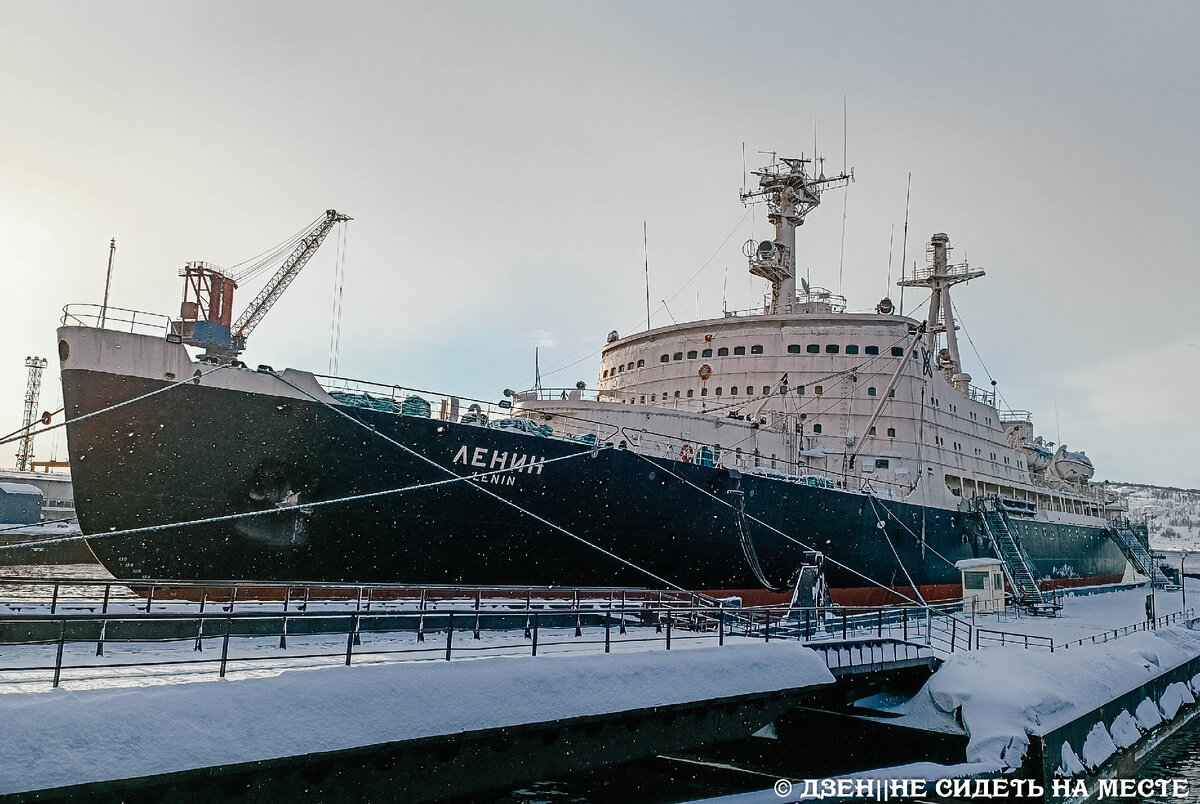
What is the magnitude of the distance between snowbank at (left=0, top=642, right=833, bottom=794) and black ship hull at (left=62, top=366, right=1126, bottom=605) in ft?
17.6

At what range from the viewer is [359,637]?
11.4 meters

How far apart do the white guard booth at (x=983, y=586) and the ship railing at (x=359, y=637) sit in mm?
6411

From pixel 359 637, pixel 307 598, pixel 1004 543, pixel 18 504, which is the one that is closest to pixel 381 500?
pixel 307 598

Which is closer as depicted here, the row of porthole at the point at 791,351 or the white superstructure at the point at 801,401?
the white superstructure at the point at 801,401

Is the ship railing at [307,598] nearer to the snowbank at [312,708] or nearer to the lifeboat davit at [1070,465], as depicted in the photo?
the snowbank at [312,708]

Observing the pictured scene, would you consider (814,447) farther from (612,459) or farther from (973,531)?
(612,459)

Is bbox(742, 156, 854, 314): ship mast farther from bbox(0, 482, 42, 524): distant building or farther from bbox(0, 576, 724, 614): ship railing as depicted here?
bbox(0, 482, 42, 524): distant building

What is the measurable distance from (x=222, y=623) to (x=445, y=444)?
15.6 feet

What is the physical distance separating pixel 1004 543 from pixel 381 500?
24.4m

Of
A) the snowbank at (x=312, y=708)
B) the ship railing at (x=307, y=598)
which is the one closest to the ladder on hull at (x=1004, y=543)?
the ship railing at (x=307, y=598)

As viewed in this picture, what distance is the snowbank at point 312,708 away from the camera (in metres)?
6.35

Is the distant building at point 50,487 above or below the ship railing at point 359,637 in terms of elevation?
above

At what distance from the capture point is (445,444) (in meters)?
15.0

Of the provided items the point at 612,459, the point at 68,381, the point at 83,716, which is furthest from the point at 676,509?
the point at 83,716
